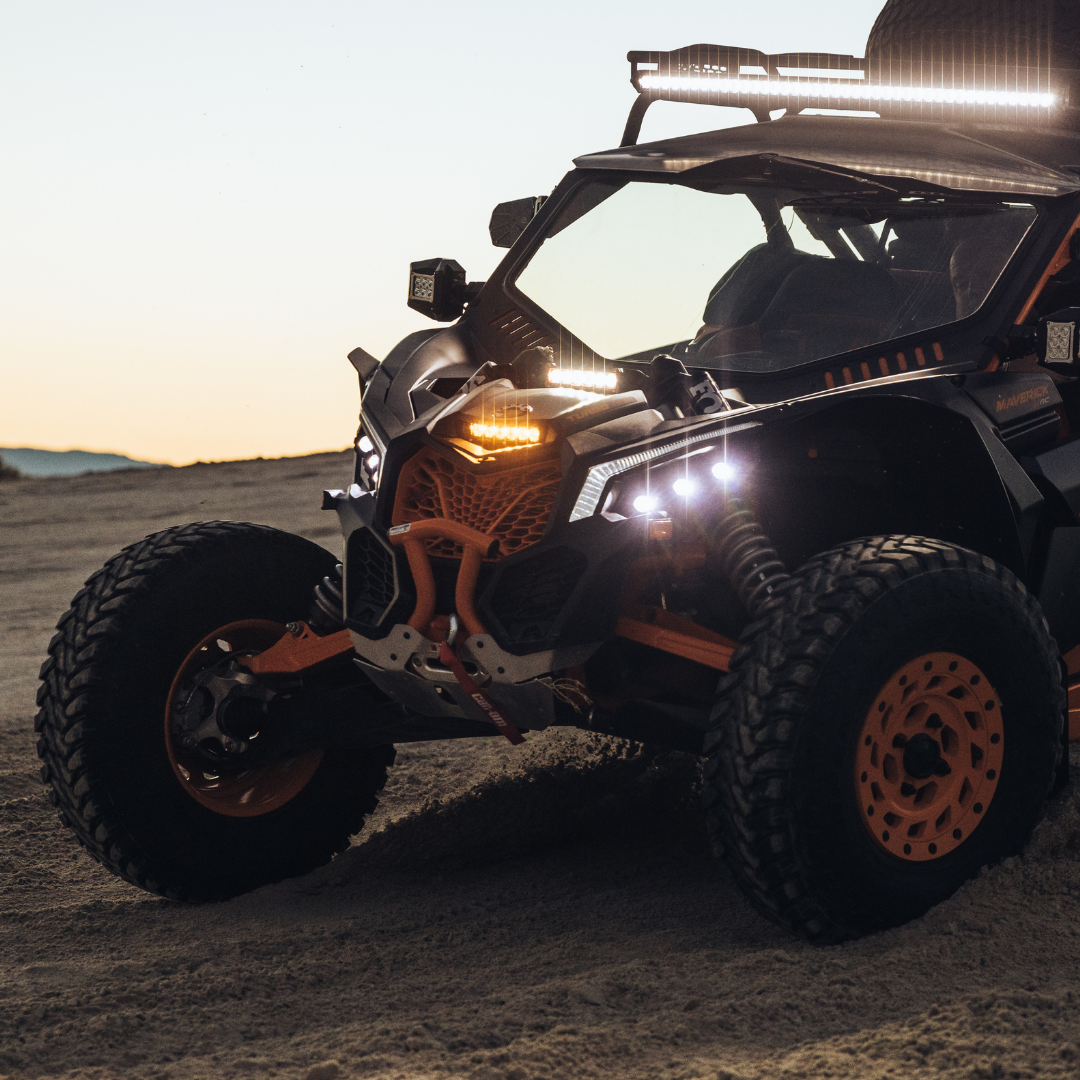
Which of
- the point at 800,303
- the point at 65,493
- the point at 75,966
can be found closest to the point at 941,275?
the point at 800,303

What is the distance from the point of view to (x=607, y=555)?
12.4 ft

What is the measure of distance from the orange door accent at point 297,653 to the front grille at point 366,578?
0.33 m

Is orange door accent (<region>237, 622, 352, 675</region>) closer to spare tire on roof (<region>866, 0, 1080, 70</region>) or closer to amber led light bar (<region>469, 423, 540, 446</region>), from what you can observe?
amber led light bar (<region>469, 423, 540, 446</region>)

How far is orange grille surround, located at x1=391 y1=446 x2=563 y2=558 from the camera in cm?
395

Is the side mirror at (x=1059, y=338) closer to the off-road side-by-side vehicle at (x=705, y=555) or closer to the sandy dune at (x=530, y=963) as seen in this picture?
the off-road side-by-side vehicle at (x=705, y=555)

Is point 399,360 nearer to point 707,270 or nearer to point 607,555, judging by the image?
point 707,270

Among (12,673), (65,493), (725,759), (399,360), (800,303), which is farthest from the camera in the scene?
(65,493)

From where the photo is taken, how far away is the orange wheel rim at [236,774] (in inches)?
185

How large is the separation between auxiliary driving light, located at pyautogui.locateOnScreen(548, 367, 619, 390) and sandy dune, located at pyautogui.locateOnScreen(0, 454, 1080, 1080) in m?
1.50

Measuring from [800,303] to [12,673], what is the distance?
19.6ft

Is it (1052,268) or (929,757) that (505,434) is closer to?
(929,757)

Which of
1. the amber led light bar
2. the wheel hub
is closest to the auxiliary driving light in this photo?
the amber led light bar

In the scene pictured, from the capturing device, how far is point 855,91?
19.8 feet

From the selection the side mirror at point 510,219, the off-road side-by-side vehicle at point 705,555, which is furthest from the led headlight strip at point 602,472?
the side mirror at point 510,219
